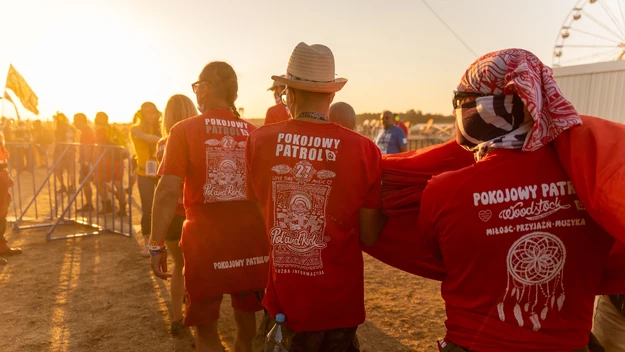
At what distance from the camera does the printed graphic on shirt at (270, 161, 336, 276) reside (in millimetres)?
2102

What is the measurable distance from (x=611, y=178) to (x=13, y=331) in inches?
218

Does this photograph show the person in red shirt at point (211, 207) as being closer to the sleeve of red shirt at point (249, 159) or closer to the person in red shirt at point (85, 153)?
the sleeve of red shirt at point (249, 159)

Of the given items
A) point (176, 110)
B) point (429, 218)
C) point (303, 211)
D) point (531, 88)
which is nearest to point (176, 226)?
point (176, 110)

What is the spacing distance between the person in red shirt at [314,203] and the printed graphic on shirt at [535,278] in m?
0.74

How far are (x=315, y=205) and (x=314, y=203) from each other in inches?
0.4

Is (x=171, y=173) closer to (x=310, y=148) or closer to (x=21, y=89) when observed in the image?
(x=310, y=148)

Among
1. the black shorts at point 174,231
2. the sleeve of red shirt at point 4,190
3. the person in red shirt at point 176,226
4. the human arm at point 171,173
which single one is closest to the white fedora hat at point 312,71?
the human arm at point 171,173

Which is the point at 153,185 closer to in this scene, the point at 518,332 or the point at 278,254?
the point at 278,254

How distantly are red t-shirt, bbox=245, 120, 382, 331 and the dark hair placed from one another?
101cm

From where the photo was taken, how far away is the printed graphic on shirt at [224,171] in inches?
114

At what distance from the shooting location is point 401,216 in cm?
217

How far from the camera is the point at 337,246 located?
212 centimetres

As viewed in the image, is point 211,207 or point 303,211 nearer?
point 303,211

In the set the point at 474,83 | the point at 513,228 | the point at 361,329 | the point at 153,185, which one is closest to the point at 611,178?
the point at 513,228
